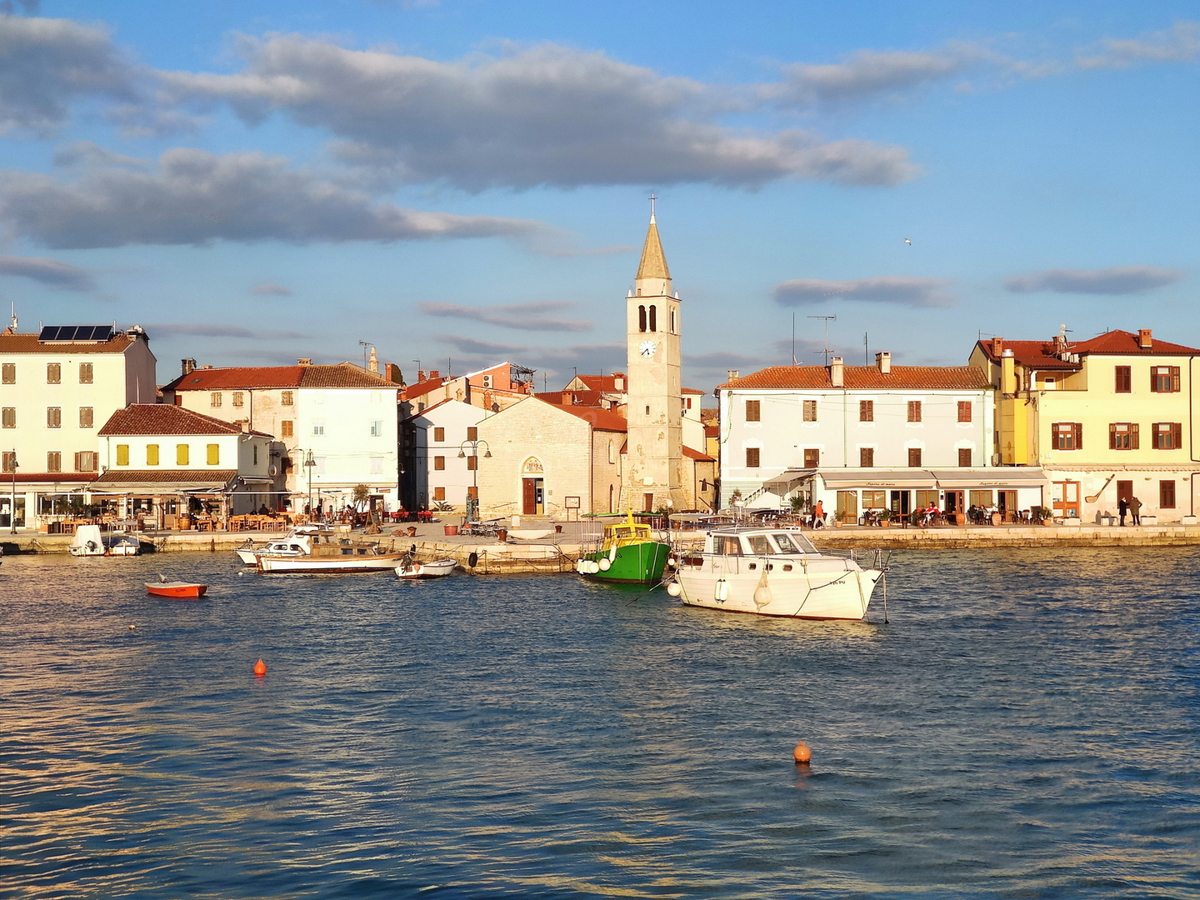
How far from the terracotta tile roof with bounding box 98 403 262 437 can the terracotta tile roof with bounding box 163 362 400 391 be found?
5540 mm

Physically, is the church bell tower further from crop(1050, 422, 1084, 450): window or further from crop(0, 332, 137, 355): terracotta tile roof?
crop(0, 332, 137, 355): terracotta tile roof

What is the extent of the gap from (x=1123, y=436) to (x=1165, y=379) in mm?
3824

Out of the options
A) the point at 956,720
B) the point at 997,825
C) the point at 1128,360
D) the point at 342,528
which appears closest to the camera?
the point at 997,825

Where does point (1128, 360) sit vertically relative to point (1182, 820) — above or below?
above

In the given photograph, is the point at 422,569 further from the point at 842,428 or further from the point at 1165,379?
the point at 1165,379

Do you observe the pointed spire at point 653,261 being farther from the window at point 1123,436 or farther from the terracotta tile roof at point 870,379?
the window at point 1123,436

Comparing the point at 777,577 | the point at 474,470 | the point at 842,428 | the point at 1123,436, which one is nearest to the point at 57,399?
the point at 474,470

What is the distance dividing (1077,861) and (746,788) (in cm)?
488

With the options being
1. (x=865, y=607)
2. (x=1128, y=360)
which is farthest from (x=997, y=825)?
(x=1128, y=360)

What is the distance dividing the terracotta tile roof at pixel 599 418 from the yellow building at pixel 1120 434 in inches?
948

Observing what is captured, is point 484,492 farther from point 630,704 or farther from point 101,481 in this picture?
point 630,704

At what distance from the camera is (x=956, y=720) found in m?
22.2

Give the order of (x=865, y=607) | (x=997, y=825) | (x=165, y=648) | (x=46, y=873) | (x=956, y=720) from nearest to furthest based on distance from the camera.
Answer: (x=46, y=873) < (x=997, y=825) < (x=956, y=720) < (x=165, y=648) < (x=865, y=607)

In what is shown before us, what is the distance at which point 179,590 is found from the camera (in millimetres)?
42094
